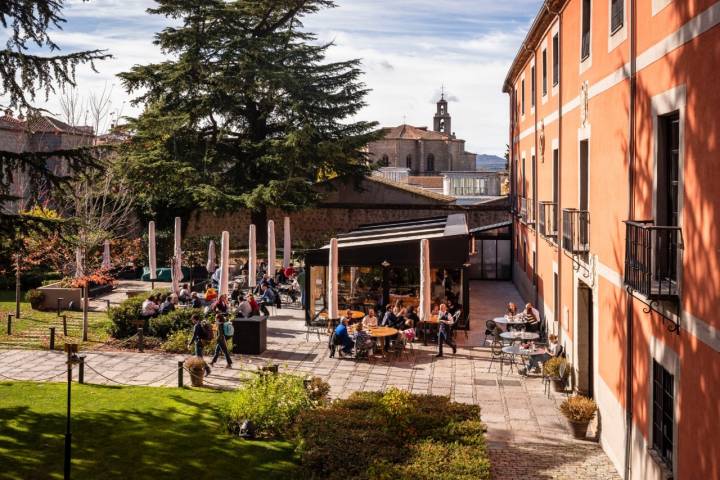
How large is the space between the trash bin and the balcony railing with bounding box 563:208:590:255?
814 centimetres

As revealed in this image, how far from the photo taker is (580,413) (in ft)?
43.3

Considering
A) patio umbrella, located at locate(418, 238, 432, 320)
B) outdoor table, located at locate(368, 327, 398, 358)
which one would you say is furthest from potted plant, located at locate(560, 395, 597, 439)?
outdoor table, located at locate(368, 327, 398, 358)

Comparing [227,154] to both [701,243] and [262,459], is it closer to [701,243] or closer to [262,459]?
[262,459]

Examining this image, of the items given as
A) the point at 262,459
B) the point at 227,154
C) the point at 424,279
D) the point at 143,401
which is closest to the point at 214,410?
the point at 143,401

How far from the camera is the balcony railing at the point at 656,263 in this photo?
8633 mm

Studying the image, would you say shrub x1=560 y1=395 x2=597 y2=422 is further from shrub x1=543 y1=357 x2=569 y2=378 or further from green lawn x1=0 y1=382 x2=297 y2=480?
green lawn x1=0 y1=382 x2=297 y2=480

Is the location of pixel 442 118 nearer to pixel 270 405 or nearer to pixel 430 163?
pixel 430 163

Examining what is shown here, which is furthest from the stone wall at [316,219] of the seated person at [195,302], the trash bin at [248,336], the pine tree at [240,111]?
the trash bin at [248,336]

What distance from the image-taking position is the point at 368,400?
1309 cm

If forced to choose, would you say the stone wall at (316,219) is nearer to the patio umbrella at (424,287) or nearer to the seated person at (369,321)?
the seated person at (369,321)

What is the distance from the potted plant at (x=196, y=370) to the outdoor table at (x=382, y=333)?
474cm

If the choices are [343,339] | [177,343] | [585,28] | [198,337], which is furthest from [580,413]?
[177,343]

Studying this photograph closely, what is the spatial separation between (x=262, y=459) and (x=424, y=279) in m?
8.57

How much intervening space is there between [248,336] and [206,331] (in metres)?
1.41
